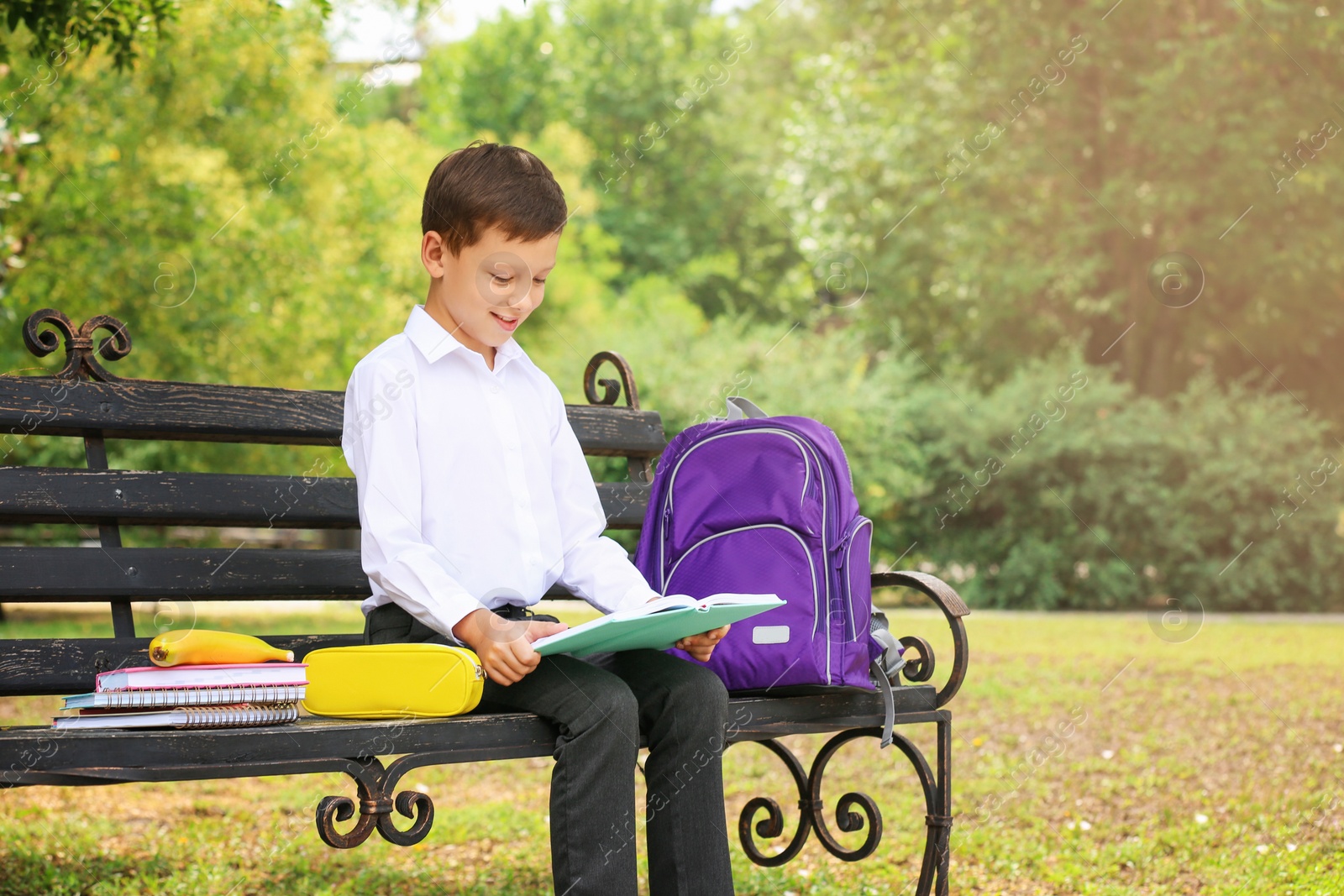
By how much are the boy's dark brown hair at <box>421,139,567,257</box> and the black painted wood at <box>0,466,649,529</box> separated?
0.70 metres

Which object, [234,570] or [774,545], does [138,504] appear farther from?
[774,545]

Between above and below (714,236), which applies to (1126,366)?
below

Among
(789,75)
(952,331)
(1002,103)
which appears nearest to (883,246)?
(952,331)

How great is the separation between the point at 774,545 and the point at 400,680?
937 millimetres

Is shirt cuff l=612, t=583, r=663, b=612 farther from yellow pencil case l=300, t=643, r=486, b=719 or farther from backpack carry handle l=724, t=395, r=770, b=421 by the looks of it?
backpack carry handle l=724, t=395, r=770, b=421

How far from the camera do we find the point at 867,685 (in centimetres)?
287

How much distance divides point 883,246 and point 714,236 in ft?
25.2

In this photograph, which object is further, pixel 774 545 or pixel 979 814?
pixel 979 814

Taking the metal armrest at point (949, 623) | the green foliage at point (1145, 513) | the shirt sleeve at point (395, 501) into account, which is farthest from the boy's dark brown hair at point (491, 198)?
the green foliage at point (1145, 513)

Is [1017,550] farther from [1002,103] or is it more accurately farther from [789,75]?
[789,75]

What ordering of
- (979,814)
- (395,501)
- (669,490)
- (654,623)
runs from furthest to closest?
(979,814) < (669,490) < (395,501) < (654,623)

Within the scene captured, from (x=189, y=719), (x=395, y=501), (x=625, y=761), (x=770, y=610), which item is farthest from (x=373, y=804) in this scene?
(x=770, y=610)

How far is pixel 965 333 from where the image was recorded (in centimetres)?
1809

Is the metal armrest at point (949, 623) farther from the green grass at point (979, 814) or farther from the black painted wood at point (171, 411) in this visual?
the black painted wood at point (171, 411)
